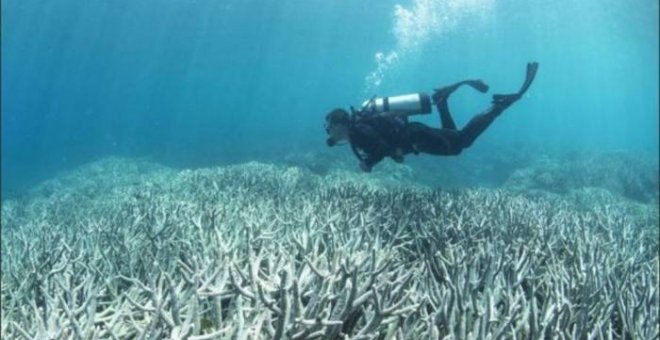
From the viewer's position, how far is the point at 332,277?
314 centimetres

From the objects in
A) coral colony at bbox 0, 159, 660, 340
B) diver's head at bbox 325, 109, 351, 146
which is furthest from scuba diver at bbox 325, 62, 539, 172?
coral colony at bbox 0, 159, 660, 340

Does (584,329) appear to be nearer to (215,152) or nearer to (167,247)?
(167,247)

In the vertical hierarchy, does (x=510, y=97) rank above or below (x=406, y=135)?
above

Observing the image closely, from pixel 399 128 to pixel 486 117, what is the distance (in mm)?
2077

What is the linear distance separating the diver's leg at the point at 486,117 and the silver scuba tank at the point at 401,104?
1.26m

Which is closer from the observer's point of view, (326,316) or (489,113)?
(326,316)

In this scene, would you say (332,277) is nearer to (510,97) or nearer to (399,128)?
(399,128)

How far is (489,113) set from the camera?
9586 millimetres

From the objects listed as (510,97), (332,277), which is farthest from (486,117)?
(332,277)

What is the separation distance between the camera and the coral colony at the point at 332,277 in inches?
108

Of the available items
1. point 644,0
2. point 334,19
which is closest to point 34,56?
point 334,19

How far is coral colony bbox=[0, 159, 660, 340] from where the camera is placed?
2.75m

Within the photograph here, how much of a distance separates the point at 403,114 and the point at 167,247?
16.2 ft

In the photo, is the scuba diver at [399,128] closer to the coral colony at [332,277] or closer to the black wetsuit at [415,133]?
the black wetsuit at [415,133]
